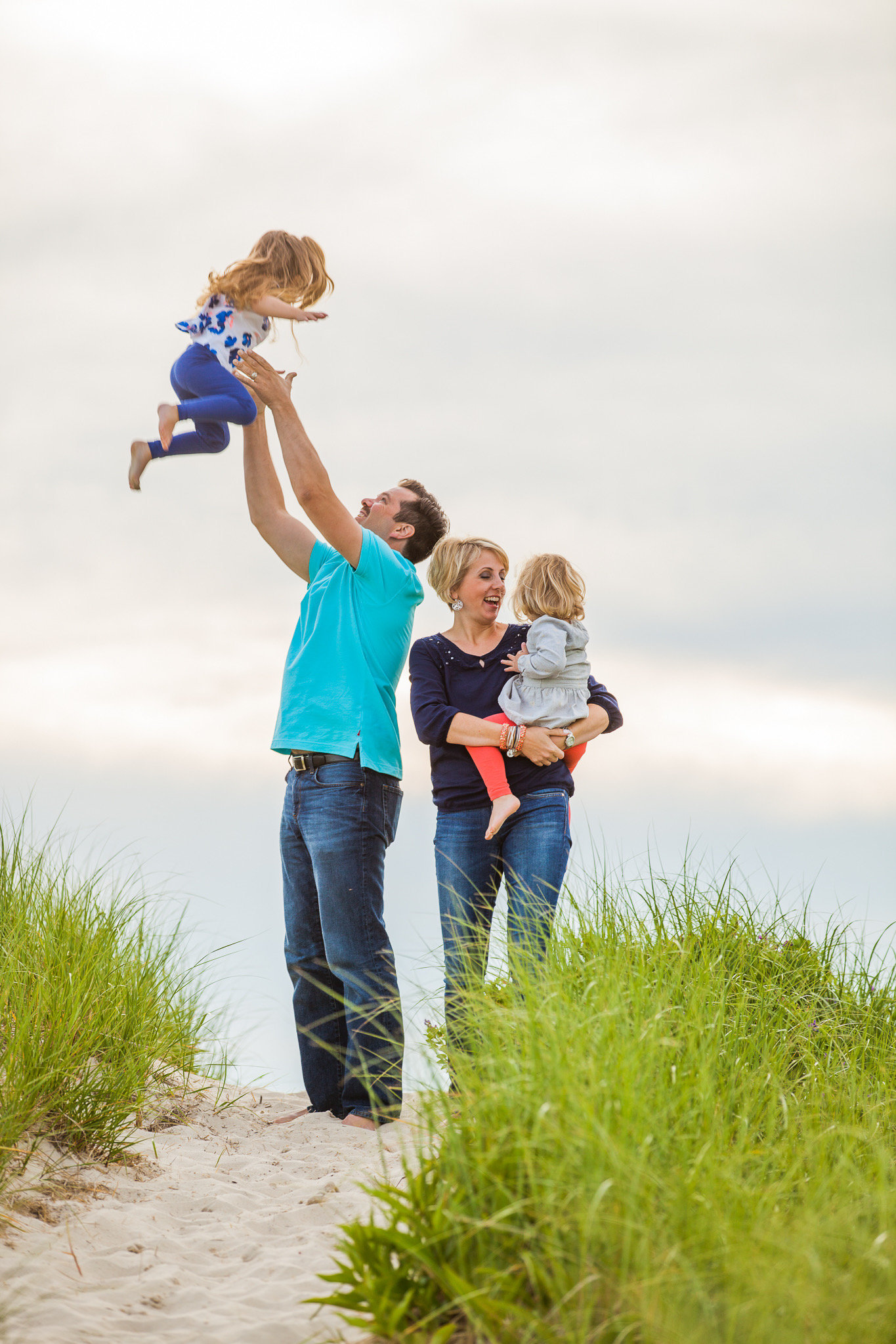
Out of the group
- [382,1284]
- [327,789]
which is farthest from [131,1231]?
[327,789]

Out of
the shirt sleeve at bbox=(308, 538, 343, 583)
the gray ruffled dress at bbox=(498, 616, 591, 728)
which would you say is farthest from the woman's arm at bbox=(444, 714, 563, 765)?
the shirt sleeve at bbox=(308, 538, 343, 583)

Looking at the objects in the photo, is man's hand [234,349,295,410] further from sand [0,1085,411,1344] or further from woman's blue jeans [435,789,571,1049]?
sand [0,1085,411,1344]

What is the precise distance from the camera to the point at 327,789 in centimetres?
426

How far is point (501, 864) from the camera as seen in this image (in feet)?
14.4

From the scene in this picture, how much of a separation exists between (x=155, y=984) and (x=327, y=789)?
64.8 inches

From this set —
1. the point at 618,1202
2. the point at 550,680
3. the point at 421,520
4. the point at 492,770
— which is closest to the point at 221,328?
the point at 421,520

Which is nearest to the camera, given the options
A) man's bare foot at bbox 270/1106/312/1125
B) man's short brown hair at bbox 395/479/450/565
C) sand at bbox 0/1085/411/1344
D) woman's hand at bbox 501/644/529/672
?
sand at bbox 0/1085/411/1344

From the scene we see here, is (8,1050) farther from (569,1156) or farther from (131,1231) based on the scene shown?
(569,1156)

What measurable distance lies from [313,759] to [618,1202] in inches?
95.6

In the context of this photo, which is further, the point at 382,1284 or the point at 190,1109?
the point at 190,1109

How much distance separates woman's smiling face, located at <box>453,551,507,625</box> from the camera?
4.55 meters

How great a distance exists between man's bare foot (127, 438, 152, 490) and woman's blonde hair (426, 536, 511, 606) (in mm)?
1299

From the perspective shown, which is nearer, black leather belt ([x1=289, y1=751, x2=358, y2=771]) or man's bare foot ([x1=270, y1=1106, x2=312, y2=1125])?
black leather belt ([x1=289, y1=751, x2=358, y2=771])

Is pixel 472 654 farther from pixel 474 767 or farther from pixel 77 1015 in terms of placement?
pixel 77 1015
